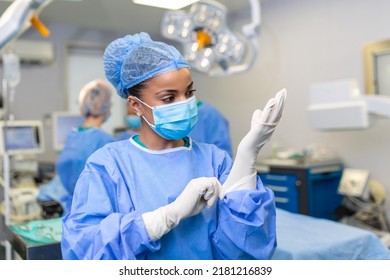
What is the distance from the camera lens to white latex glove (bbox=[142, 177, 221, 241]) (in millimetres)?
865

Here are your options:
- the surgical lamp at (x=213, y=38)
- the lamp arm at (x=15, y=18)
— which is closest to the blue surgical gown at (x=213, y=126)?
the surgical lamp at (x=213, y=38)

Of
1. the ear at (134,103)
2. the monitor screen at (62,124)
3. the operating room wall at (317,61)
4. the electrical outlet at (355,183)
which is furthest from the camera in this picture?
the monitor screen at (62,124)

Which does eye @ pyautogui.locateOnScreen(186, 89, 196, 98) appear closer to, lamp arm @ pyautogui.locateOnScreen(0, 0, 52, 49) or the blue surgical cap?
the blue surgical cap

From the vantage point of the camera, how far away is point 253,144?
35.6 inches

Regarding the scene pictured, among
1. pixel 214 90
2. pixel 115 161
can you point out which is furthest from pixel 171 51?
pixel 214 90

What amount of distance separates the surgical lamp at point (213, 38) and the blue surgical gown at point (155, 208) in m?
0.74

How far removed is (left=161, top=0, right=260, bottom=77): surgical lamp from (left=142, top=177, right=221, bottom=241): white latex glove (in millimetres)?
872

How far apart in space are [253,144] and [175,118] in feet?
0.62

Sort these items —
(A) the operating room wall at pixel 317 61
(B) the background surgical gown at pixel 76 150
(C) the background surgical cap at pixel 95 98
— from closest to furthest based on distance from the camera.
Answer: (B) the background surgical gown at pixel 76 150 → (C) the background surgical cap at pixel 95 98 → (A) the operating room wall at pixel 317 61

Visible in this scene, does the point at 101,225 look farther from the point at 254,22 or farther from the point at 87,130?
the point at 254,22

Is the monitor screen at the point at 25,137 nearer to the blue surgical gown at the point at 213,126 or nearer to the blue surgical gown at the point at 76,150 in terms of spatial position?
the blue surgical gown at the point at 76,150

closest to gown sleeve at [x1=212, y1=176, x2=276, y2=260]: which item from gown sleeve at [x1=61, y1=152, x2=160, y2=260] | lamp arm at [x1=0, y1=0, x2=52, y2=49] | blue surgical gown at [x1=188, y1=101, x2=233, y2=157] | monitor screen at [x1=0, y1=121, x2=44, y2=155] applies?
gown sleeve at [x1=61, y1=152, x2=160, y2=260]

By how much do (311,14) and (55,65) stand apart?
2.88 meters

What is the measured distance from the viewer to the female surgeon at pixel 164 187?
88 centimetres
